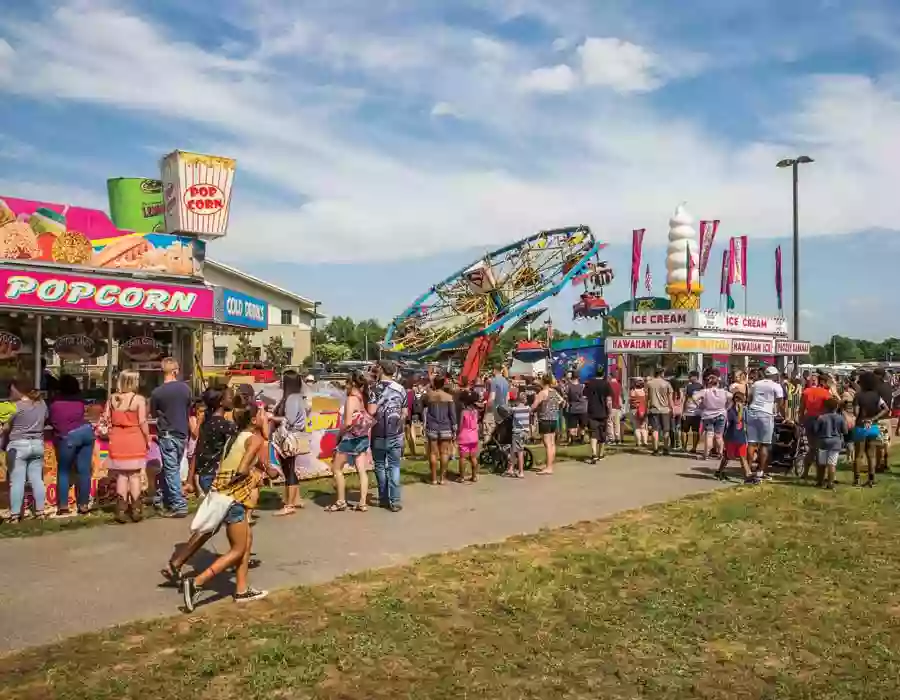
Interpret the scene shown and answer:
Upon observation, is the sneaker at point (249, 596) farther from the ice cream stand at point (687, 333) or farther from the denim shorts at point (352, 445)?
the ice cream stand at point (687, 333)

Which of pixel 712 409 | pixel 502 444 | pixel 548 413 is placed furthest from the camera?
pixel 712 409

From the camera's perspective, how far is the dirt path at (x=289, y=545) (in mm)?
5512

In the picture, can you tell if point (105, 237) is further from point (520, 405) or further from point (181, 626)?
point (181, 626)

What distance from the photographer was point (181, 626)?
514 cm

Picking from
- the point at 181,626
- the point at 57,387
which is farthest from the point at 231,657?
the point at 57,387

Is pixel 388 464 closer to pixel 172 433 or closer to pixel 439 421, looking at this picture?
pixel 439 421

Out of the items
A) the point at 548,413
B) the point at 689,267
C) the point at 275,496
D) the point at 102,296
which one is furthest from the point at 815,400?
the point at 689,267

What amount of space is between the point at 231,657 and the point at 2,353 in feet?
28.8

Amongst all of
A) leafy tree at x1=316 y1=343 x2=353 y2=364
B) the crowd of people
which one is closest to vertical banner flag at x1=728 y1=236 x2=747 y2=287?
the crowd of people

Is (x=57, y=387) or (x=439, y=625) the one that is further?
(x=57, y=387)

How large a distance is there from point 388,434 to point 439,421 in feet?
5.73

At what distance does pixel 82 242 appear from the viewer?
12336 mm

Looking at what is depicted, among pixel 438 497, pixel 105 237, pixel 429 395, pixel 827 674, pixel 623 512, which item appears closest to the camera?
pixel 827 674

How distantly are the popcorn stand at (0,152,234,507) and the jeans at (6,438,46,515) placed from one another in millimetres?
752
